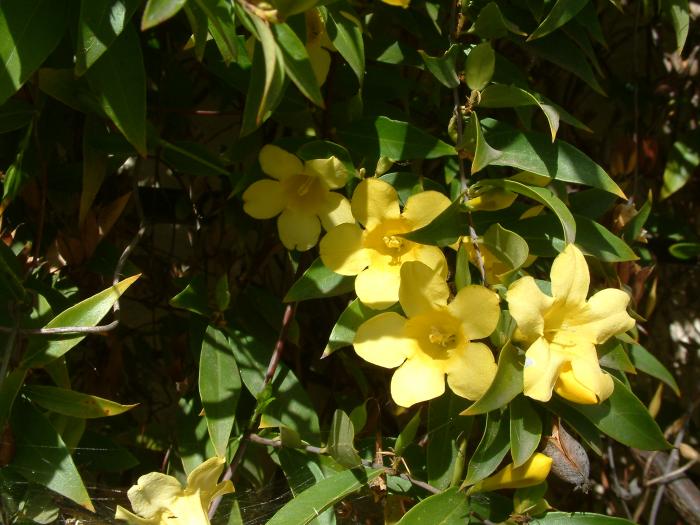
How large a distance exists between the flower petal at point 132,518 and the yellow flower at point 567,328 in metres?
0.47

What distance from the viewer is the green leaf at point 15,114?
41.8 inches

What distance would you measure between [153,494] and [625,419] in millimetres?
591

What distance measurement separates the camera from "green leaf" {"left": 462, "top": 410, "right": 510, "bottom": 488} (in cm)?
95

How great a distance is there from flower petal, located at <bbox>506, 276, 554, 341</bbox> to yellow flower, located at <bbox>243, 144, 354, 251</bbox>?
288 millimetres

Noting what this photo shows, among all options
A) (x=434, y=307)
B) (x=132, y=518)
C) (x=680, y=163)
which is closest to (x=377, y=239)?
(x=434, y=307)

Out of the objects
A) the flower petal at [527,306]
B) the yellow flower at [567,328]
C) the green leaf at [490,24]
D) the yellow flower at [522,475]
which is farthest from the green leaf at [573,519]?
the green leaf at [490,24]

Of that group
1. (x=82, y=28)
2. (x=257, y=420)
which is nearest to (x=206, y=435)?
(x=257, y=420)

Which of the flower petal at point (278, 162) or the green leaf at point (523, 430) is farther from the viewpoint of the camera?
the flower petal at point (278, 162)

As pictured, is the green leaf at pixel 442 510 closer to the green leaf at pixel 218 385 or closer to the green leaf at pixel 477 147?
the green leaf at pixel 218 385

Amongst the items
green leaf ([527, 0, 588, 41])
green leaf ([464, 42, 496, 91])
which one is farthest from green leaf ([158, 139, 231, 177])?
green leaf ([527, 0, 588, 41])

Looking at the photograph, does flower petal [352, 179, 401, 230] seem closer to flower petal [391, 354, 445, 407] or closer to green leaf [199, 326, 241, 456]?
flower petal [391, 354, 445, 407]

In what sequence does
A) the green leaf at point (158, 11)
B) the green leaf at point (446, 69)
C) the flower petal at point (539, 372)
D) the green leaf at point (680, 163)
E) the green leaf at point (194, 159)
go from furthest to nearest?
A: the green leaf at point (680, 163), the green leaf at point (194, 159), the green leaf at point (446, 69), the flower petal at point (539, 372), the green leaf at point (158, 11)

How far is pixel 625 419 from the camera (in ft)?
3.18

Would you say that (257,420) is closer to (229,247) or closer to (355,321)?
(355,321)
